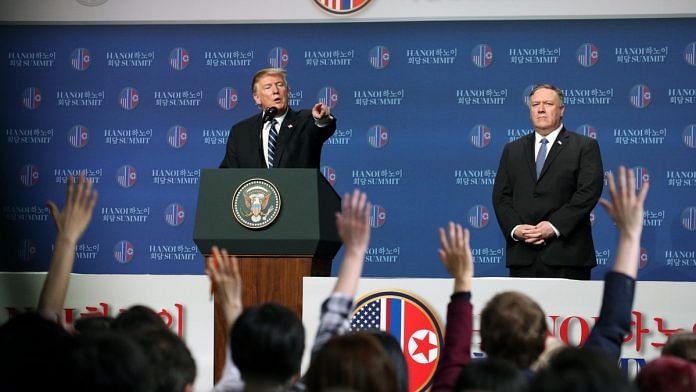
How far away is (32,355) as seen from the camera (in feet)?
6.37

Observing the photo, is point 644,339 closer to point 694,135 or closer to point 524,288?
point 524,288

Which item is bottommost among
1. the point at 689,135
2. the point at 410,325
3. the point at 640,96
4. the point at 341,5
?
the point at 410,325

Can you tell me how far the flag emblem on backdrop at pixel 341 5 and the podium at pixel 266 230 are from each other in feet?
10.7

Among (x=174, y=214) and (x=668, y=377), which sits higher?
(x=174, y=214)

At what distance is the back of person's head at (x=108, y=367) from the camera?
1.73 m

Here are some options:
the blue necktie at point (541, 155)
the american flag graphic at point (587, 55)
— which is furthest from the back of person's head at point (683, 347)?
the american flag graphic at point (587, 55)

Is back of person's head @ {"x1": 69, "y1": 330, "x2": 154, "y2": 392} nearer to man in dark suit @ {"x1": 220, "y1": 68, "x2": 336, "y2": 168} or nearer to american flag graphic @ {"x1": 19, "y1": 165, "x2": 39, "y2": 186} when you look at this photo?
→ man in dark suit @ {"x1": 220, "y1": 68, "x2": 336, "y2": 168}

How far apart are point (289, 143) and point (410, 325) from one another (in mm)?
1195

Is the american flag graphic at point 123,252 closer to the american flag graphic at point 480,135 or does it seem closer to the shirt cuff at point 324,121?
the american flag graphic at point 480,135

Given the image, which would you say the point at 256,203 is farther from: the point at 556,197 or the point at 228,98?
the point at 228,98

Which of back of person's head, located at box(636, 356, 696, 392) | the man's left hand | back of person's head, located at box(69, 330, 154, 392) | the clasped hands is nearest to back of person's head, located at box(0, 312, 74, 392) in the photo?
back of person's head, located at box(69, 330, 154, 392)

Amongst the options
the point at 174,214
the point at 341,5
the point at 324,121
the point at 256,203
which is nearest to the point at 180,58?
the point at 174,214

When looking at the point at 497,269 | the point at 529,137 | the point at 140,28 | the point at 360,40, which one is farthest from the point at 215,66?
the point at 529,137

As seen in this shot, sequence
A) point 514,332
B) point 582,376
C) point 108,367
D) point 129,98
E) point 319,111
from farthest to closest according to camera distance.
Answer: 1. point 129,98
2. point 319,111
3. point 514,332
4. point 108,367
5. point 582,376
